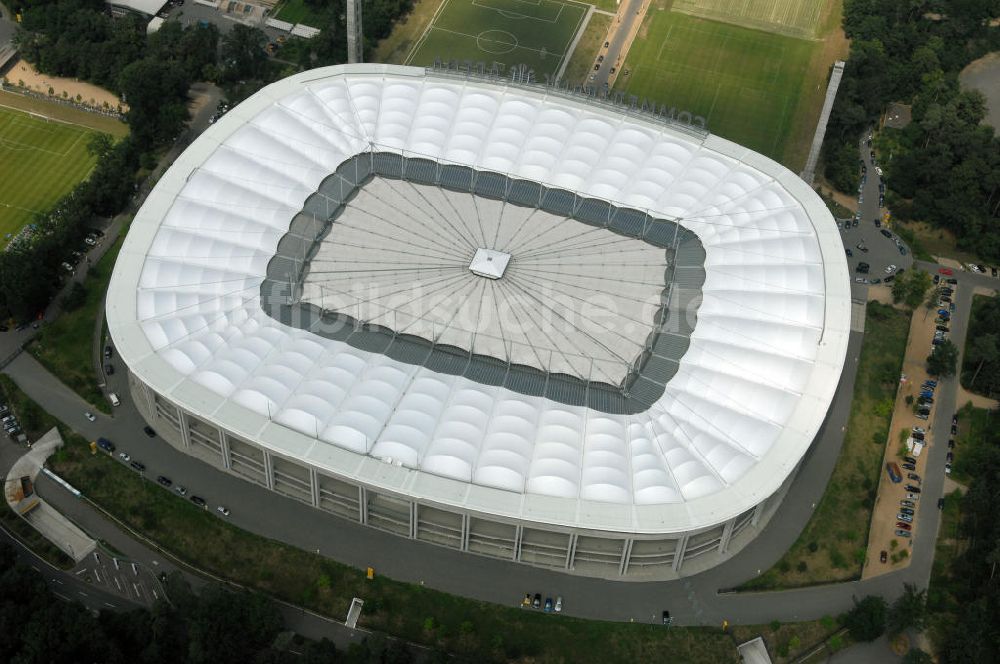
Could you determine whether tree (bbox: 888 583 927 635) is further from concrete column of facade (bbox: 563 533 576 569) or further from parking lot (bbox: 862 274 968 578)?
concrete column of facade (bbox: 563 533 576 569)

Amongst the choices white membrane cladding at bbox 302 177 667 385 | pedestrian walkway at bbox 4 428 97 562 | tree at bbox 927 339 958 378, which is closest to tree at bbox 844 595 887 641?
white membrane cladding at bbox 302 177 667 385

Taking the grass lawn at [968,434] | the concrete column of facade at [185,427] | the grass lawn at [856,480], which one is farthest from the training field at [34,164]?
the grass lawn at [968,434]

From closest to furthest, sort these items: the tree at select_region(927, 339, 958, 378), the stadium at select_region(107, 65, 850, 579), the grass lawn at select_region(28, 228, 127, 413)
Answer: the stadium at select_region(107, 65, 850, 579) → the grass lawn at select_region(28, 228, 127, 413) → the tree at select_region(927, 339, 958, 378)

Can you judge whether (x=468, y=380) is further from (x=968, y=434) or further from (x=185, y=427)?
(x=968, y=434)

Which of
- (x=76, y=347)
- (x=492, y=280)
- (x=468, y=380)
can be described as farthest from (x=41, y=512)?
(x=492, y=280)

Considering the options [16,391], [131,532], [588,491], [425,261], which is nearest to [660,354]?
[588,491]

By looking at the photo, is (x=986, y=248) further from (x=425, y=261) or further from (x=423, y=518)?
(x=423, y=518)

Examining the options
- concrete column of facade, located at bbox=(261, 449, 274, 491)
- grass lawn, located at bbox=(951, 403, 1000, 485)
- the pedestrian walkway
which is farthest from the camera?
grass lawn, located at bbox=(951, 403, 1000, 485)

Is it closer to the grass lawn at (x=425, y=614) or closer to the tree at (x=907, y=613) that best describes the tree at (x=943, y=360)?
the tree at (x=907, y=613)
